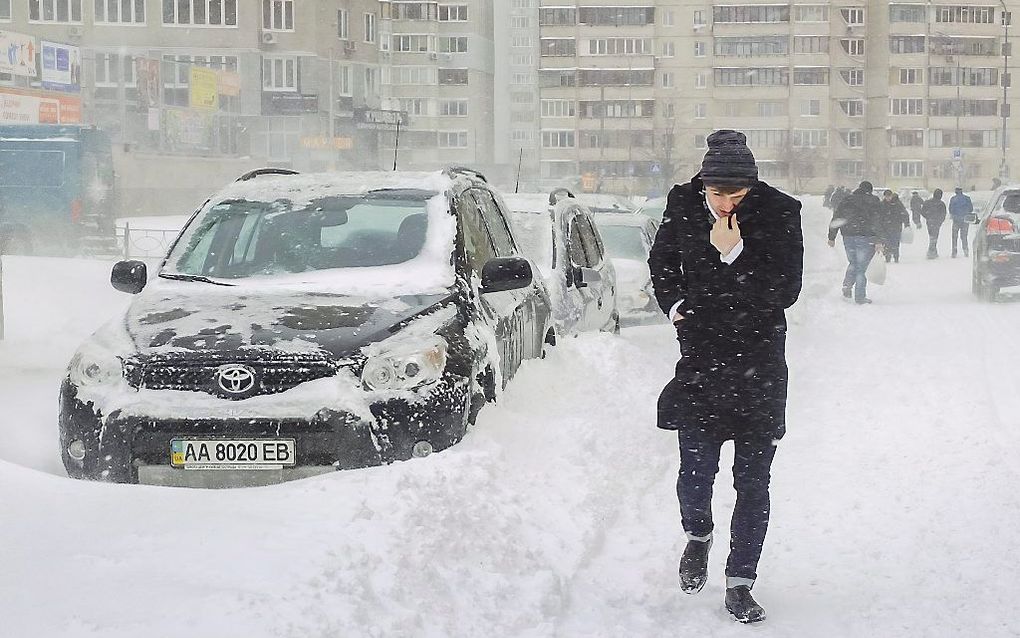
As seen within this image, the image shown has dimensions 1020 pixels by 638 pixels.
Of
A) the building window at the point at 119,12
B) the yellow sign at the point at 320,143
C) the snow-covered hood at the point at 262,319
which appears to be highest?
the building window at the point at 119,12

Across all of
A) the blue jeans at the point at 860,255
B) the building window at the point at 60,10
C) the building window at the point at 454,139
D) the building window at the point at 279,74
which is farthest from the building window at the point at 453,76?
the blue jeans at the point at 860,255

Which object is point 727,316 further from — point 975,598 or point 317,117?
point 317,117

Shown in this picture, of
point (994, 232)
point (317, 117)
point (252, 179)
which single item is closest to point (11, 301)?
point (252, 179)

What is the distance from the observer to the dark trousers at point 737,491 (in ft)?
16.7

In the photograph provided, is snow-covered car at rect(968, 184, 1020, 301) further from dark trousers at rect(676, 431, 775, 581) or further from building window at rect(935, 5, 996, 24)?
building window at rect(935, 5, 996, 24)

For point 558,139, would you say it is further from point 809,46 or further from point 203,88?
point 203,88

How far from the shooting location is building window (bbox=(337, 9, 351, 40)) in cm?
8100

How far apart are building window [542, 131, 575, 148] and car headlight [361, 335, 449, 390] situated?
366 feet

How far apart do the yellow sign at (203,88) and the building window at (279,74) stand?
176 inches

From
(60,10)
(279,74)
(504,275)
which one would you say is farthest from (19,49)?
(504,275)

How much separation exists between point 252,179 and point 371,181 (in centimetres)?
72

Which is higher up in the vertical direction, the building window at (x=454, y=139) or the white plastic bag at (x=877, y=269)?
the building window at (x=454, y=139)

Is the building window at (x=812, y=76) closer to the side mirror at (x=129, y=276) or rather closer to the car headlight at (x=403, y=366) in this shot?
the side mirror at (x=129, y=276)

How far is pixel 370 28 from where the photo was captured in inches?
3327
